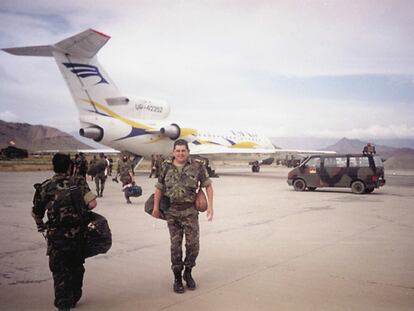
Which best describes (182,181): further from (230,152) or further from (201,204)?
(230,152)

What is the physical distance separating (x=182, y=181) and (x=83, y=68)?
2110 cm

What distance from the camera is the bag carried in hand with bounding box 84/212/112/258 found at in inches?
159

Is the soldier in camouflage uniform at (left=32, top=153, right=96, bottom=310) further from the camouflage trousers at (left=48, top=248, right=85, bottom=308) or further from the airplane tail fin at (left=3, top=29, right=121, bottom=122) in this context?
the airplane tail fin at (left=3, top=29, right=121, bottom=122)

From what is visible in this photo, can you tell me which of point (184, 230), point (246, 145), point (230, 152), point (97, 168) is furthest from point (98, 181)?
point (246, 145)

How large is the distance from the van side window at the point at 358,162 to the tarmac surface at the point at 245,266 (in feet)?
20.7

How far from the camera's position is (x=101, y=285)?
4902 millimetres

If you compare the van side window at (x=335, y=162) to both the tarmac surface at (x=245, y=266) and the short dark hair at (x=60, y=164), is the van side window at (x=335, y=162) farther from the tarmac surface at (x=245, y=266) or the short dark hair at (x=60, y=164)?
the short dark hair at (x=60, y=164)

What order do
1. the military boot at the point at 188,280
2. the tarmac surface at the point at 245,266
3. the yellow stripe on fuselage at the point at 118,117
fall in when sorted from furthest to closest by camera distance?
the yellow stripe on fuselage at the point at 118,117 < the military boot at the point at 188,280 < the tarmac surface at the point at 245,266

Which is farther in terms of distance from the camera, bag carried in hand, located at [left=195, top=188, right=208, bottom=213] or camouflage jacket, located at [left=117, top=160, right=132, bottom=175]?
camouflage jacket, located at [left=117, top=160, right=132, bottom=175]

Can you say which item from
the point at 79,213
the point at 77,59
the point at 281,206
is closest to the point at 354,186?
the point at 281,206

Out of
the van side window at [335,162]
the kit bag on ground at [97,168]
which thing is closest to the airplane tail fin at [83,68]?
the kit bag on ground at [97,168]

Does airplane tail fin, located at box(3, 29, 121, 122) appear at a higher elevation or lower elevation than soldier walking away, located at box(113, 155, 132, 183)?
higher

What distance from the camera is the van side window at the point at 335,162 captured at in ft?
54.4

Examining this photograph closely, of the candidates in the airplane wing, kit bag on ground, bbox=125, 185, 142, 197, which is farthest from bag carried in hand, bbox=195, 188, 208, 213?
the airplane wing
